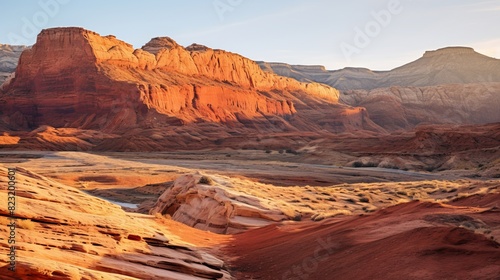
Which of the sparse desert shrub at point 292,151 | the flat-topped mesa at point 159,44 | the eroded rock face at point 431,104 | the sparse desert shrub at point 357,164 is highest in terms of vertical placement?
the flat-topped mesa at point 159,44

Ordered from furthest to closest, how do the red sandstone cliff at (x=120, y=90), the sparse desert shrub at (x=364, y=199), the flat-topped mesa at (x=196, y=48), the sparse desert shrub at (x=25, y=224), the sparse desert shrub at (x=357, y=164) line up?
the flat-topped mesa at (x=196, y=48) < the red sandstone cliff at (x=120, y=90) < the sparse desert shrub at (x=357, y=164) < the sparse desert shrub at (x=364, y=199) < the sparse desert shrub at (x=25, y=224)

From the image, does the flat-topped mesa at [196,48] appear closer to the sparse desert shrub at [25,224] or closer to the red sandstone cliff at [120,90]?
the red sandstone cliff at [120,90]

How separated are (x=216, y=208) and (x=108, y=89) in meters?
80.4

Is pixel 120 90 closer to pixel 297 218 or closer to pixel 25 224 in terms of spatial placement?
pixel 297 218

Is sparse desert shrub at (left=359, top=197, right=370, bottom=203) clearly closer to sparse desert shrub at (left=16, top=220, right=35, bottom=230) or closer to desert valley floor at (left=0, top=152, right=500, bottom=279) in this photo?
desert valley floor at (left=0, top=152, right=500, bottom=279)

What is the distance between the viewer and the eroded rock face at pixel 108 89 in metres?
96.8

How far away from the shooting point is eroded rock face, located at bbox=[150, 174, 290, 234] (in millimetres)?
20656

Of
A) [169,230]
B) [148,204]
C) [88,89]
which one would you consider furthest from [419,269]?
[88,89]

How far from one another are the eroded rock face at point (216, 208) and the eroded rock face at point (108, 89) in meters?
69.5

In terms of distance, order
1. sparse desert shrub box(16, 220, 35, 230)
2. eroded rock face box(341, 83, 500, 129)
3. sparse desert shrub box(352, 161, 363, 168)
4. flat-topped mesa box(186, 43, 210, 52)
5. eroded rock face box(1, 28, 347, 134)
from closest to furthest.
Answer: sparse desert shrub box(16, 220, 35, 230), sparse desert shrub box(352, 161, 363, 168), eroded rock face box(1, 28, 347, 134), flat-topped mesa box(186, 43, 210, 52), eroded rock face box(341, 83, 500, 129)

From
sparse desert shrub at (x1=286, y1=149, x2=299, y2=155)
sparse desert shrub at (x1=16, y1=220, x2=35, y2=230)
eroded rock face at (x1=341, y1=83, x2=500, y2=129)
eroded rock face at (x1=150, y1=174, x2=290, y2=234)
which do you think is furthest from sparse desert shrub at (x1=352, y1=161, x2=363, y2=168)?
eroded rock face at (x1=341, y1=83, x2=500, y2=129)

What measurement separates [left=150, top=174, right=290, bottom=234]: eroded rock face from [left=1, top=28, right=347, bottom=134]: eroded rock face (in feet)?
228

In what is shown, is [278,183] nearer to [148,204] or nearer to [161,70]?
[148,204]

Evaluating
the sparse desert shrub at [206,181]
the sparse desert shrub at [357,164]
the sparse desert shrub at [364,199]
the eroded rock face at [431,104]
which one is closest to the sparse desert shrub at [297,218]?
the sparse desert shrub at [206,181]
